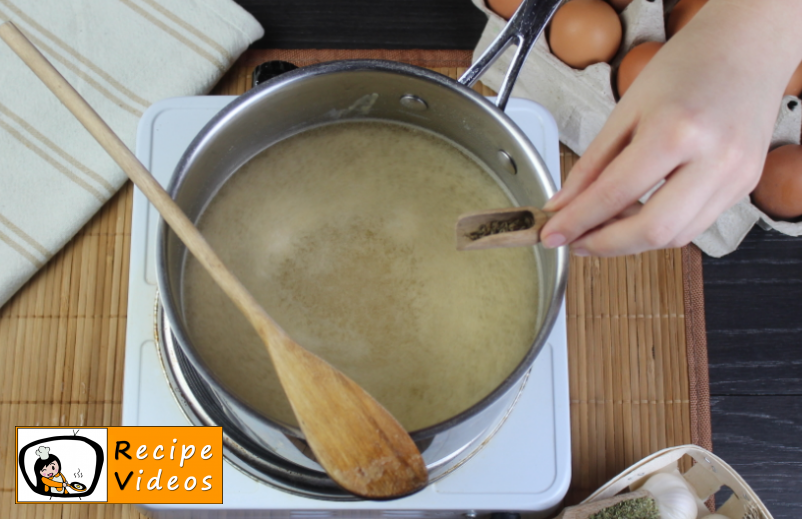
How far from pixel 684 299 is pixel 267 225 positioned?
1.61ft

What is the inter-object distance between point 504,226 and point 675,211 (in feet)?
0.35

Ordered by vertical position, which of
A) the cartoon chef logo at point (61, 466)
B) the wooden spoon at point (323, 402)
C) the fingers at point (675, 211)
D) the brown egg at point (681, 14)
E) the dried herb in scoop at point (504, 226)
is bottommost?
the cartoon chef logo at point (61, 466)

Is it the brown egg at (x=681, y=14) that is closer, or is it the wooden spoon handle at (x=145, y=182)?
the wooden spoon handle at (x=145, y=182)

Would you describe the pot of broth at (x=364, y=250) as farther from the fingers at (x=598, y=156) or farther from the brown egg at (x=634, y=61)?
the brown egg at (x=634, y=61)

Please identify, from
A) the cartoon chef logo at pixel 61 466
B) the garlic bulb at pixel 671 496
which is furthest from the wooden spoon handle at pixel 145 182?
the garlic bulb at pixel 671 496

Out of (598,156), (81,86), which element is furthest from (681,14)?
(81,86)

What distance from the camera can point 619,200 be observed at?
0.35m

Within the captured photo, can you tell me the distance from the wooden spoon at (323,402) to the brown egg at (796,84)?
0.59 m

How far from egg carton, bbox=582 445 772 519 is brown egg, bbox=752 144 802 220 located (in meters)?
0.28

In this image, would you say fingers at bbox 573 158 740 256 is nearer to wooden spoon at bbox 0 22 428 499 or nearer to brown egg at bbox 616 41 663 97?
wooden spoon at bbox 0 22 428 499

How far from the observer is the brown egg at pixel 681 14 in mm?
655

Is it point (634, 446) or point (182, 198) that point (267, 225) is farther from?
point (634, 446)

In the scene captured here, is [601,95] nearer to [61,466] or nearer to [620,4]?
[620,4]

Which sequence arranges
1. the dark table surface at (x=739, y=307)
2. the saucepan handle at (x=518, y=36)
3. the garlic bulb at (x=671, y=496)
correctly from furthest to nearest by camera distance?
the dark table surface at (x=739, y=307)
the garlic bulb at (x=671, y=496)
the saucepan handle at (x=518, y=36)
